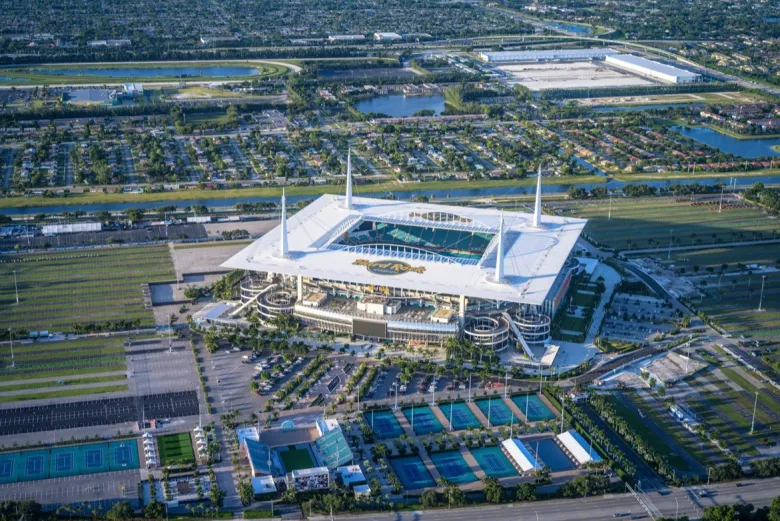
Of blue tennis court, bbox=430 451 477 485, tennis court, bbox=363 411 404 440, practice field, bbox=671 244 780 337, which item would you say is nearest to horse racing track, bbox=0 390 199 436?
tennis court, bbox=363 411 404 440

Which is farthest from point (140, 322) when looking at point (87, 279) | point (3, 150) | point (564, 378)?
point (3, 150)

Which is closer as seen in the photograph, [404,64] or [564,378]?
[564,378]

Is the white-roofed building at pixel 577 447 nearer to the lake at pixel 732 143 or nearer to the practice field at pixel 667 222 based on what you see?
the practice field at pixel 667 222

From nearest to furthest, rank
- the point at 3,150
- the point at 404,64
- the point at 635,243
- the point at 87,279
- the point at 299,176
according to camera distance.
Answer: the point at 87,279
the point at 635,243
the point at 299,176
the point at 3,150
the point at 404,64

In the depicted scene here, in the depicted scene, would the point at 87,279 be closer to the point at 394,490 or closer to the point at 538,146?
the point at 394,490

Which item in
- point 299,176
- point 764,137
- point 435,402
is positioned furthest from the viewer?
point 764,137
